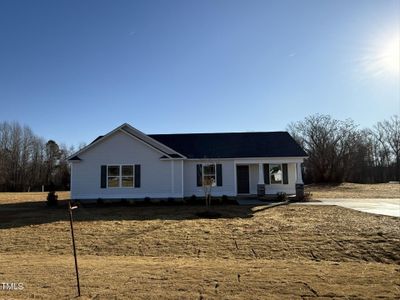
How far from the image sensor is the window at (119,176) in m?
22.4

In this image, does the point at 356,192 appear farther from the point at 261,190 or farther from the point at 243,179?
the point at 261,190

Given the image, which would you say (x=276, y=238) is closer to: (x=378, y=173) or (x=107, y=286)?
(x=107, y=286)

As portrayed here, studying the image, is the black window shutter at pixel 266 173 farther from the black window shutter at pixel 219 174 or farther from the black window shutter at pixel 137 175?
the black window shutter at pixel 137 175

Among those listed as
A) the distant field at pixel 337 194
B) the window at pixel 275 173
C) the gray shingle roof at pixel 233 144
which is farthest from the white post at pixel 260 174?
the distant field at pixel 337 194

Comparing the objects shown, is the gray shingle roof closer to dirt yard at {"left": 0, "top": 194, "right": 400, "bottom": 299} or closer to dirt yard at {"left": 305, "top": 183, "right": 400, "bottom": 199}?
dirt yard at {"left": 305, "top": 183, "right": 400, "bottom": 199}

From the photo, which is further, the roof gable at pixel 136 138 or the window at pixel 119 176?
the window at pixel 119 176

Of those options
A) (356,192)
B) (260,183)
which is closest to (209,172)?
(260,183)

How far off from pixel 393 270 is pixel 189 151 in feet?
61.3

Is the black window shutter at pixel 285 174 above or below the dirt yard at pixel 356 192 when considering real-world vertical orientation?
above

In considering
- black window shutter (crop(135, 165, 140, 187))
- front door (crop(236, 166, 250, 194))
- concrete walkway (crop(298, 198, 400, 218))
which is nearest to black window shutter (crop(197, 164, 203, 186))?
front door (crop(236, 166, 250, 194))

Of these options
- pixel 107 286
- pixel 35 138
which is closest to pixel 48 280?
pixel 107 286

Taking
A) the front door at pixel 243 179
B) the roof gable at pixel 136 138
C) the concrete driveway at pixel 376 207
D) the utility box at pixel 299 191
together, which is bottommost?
the concrete driveway at pixel 376 207

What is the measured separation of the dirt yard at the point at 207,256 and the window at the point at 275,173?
9.28 m

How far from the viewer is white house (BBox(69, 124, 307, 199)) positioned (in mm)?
22391
